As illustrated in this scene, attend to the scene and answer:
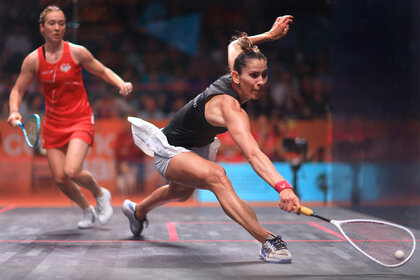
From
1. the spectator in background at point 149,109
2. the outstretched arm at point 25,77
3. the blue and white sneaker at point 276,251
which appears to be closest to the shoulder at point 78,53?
the outstretched arm at point 25,77

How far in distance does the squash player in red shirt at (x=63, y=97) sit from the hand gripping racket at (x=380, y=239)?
1.79 m

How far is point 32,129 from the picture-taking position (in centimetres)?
360

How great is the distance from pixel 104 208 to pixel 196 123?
130 cm

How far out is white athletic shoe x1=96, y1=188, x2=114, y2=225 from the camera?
3.88 meters

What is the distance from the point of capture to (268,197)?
6.20 meters

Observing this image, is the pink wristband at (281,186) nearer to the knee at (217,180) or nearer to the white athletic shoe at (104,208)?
the knee at (217,180)

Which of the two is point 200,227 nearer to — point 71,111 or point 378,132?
point 71,111

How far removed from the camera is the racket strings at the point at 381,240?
2523mm

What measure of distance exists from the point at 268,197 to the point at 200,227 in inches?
82.6

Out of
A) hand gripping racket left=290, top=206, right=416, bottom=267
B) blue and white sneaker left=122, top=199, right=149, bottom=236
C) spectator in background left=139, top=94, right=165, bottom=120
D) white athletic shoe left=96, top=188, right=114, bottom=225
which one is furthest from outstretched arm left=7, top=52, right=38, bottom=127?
spectator in background left=139, top=94, right=165, bottom=120

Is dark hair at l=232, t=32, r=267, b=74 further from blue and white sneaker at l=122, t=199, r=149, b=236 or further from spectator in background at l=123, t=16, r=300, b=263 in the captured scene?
blue and white sneaker at l=122, t=199, r=149, b=236

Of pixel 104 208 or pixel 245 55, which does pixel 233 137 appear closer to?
pixel 245 55

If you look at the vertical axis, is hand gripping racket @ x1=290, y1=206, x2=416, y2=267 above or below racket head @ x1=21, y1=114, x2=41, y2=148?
below

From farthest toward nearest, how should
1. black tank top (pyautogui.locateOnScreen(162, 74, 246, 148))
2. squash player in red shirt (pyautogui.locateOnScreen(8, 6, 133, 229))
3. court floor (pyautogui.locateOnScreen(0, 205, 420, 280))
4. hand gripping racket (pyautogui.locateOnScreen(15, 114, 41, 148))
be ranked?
squash player in red shirt (pyautogui.locateOnScreen(8, 6, 133, 229))
hand gripping racket (pyautogui.locateOnScreen(15, 114, 41, 148))
black tank top (pyautogui.locateOnScreen(162, 74, 246, 148))
court floor (pyautogui.locateOnScreen(0, 205, 420, 280))
